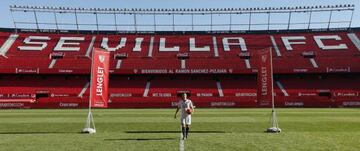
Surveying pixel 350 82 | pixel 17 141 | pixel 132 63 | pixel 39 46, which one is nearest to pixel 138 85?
pixel 132 63

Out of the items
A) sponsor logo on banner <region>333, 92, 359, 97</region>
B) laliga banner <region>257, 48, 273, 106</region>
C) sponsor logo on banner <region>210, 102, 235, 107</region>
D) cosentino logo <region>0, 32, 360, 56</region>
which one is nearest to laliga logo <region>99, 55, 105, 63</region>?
laliga banner <region>257, 48, 273, 106</region>

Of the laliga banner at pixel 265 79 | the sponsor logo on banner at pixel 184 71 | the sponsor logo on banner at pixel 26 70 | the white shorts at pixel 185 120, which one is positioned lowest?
the sponsor logo on banner at pixel 184 71

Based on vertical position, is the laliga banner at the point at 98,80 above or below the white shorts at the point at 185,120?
above

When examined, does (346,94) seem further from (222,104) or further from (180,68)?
(180,68)

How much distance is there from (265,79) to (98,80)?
301 inches

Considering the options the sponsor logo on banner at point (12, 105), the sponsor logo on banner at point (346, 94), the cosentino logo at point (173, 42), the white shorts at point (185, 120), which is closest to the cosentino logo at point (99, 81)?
the white shorts at point (185, 120)

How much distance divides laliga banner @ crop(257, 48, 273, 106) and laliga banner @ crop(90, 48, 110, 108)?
7225mm

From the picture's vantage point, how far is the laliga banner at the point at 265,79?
829 inches

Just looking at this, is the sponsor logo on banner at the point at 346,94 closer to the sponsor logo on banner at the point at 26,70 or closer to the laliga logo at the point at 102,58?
the sponsor logo on banner at the point at 26,70

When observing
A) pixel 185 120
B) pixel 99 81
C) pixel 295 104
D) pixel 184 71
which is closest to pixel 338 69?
pixel 295 104

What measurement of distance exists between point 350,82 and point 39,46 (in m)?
44.6

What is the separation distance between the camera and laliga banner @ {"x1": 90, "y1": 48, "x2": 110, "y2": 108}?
67.0 ft

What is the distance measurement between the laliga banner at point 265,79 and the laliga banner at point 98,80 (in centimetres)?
723

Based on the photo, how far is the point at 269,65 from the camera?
69.3ft
